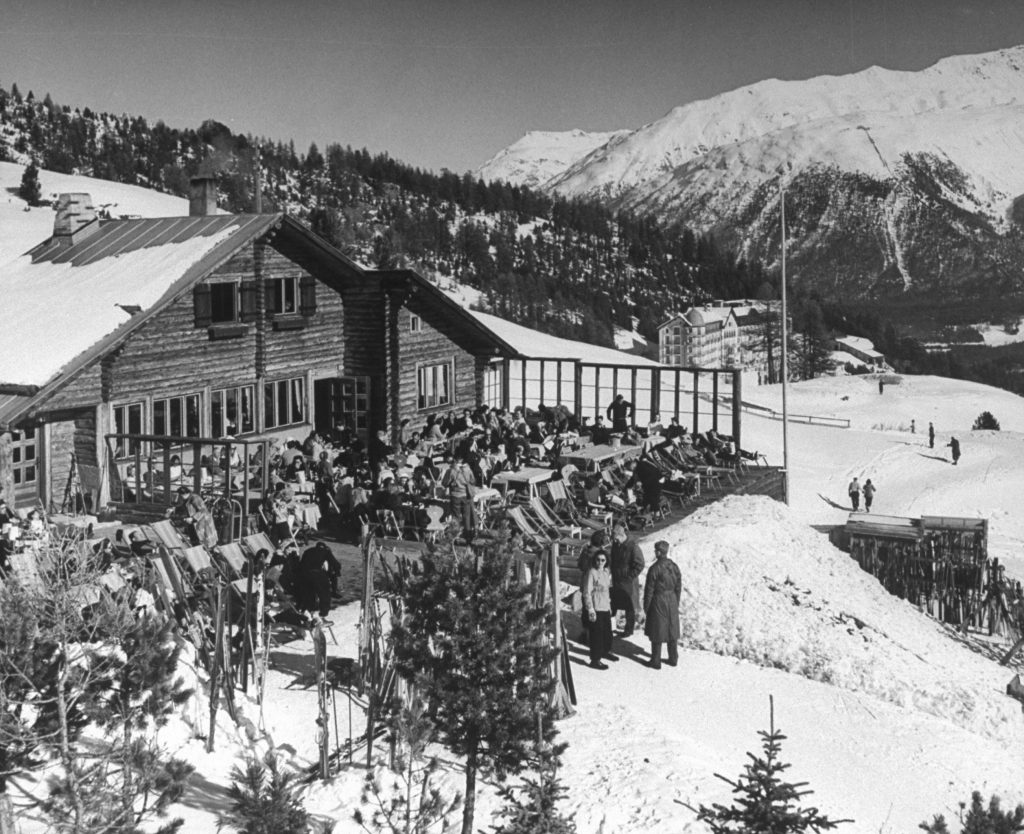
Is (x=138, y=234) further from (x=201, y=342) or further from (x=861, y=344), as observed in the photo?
(x=861, y=344)

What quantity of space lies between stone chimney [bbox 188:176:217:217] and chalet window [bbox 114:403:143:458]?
7242mm

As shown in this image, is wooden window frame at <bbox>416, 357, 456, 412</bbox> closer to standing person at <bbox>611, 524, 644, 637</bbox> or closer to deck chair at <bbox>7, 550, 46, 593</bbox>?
standing person at <bbox>611, 524, 644, 637</bbox>

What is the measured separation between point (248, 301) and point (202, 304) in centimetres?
151

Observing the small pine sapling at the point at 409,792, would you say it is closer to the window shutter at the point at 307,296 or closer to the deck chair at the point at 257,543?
the deck chair at the point at 257,543

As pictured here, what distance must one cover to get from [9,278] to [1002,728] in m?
20.8

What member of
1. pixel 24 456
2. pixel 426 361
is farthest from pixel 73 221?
pixel 426 361

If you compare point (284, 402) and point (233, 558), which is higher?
point (284, 402)

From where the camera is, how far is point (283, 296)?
84.5 feet

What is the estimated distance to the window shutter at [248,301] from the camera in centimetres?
2444

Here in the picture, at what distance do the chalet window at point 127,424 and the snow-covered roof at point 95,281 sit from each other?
163 cm

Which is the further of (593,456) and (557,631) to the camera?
(593,456)

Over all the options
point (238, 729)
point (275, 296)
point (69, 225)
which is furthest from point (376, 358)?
point (238, 729)

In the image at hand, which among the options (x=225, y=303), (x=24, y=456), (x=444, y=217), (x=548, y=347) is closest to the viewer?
(x=24, y=456)

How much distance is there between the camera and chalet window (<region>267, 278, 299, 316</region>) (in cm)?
2527
